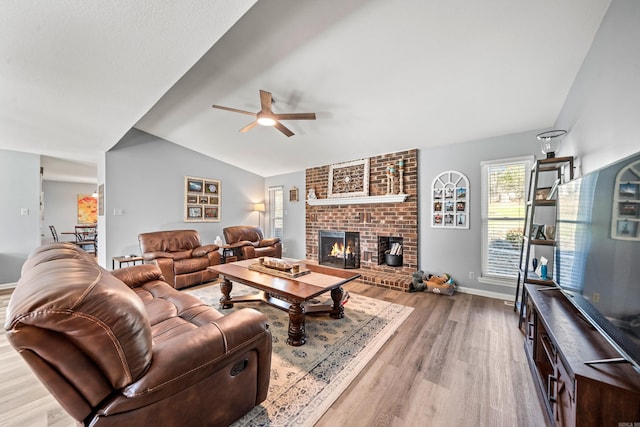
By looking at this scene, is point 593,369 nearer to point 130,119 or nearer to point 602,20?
point 602,20

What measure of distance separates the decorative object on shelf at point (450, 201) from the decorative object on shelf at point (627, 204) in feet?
8.77

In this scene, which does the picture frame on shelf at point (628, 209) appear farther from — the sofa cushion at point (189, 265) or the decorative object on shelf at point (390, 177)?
the sofa cushion at point (189, 265)

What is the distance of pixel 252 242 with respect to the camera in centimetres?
555

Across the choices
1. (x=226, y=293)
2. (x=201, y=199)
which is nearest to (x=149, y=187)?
(x=201, y=199)

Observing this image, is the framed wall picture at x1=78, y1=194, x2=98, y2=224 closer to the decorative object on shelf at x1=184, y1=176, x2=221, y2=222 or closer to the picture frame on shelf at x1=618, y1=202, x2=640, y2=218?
the decorative object on shelf at x1=184, y1=176, x2=221, y2=222

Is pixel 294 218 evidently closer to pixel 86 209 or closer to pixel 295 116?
pixel 295 116

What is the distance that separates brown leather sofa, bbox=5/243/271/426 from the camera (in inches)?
31.3

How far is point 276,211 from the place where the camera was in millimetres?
6648

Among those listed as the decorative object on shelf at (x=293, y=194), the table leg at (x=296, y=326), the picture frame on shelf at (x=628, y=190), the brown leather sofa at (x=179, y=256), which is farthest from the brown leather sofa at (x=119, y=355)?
the decorative object on shelf at (x=293, y=194)

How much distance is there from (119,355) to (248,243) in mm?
4327

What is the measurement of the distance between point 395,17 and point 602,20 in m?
1.40

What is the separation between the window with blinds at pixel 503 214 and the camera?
10.6 feet

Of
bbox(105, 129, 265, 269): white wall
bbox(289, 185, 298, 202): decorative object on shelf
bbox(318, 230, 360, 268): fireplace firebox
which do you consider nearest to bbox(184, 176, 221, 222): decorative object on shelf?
bbox(105, 129, 265, 269): white wall

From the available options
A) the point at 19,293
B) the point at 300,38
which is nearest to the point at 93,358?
the point at 19,293
